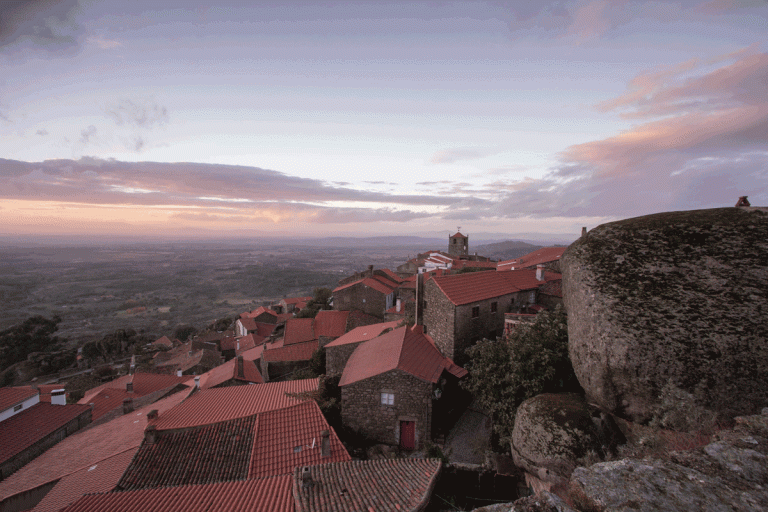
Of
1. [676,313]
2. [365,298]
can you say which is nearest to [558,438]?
[676,313]

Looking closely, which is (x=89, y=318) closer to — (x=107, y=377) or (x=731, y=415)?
(x=107, y=377)

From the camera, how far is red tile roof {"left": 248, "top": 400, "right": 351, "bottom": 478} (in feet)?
38.5

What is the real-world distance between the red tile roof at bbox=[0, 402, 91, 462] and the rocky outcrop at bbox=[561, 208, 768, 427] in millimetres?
25594

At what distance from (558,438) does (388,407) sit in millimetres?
7468

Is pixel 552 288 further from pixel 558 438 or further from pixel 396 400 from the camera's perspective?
pixel 558 438

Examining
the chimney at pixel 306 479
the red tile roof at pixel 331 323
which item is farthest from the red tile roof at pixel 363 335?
the chimney at pixel 306 479

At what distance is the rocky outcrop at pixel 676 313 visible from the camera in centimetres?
586

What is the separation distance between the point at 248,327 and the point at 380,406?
41502 mm

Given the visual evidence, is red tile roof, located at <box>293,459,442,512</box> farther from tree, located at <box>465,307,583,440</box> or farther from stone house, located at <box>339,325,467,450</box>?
stone house, located at <box>339,325,467,450</box>

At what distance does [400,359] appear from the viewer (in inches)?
571

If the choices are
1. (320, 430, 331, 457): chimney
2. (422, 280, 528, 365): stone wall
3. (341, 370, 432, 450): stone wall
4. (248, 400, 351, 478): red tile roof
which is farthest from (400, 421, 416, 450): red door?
(422, 280, 528, 365): stone wall

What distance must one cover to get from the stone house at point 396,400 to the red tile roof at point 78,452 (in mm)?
9996

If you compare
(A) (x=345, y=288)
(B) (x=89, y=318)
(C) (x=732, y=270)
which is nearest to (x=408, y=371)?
(C) (x=732, y=270)

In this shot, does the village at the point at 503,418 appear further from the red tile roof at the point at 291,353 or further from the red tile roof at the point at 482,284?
the red tile roof at the point at 291,353
